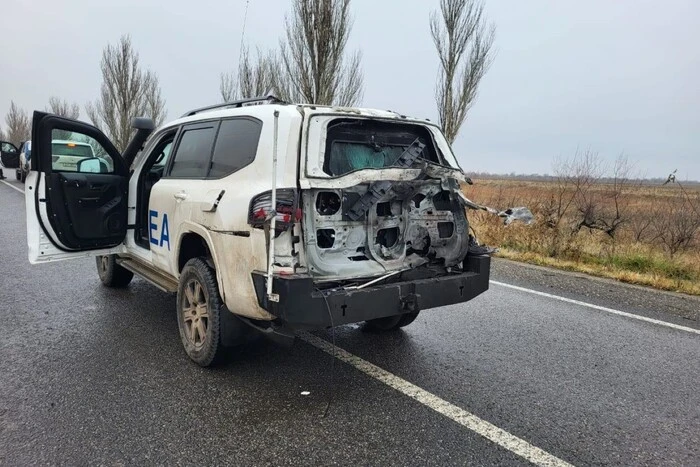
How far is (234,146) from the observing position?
3.58 m

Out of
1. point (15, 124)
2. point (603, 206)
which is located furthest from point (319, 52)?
point (15, 124)

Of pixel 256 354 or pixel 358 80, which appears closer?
pixel 256 354

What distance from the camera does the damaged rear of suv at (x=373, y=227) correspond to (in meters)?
3.08

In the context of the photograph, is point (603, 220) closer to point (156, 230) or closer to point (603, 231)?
point (603, 231)

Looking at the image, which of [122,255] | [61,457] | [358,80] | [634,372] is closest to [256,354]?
[61,457]

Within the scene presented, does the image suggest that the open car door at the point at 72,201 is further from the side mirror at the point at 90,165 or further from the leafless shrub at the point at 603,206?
the leafless shrub at the point at 603,206

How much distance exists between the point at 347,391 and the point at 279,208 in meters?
1.38

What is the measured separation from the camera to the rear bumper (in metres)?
2.92

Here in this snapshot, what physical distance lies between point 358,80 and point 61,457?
1472cm

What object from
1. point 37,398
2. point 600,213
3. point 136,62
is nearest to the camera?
point 37,398

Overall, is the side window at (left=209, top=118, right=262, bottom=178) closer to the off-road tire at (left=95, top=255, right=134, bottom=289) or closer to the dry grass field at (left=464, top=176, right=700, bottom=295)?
the off-road tire at (left=95, top=255, right=134, bottom=289)

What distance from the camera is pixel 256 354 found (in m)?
3.96

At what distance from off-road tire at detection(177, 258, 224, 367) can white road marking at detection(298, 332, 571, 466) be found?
3.13 ft

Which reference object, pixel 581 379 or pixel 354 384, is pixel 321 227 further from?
pixel 581 379
